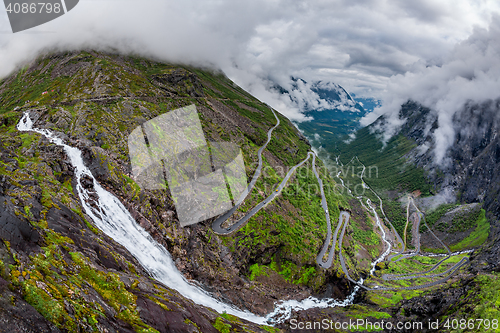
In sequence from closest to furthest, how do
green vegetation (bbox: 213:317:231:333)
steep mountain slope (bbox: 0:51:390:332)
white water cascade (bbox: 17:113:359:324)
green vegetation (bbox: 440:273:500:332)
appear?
steep mountain slope (bbox: 0:51:390:332) < green vegetation (bbox: 213:317:231:333) < white water cascade (bbox: 17:113:359:324) < green vegetation (bbox: 440:273:500:332)

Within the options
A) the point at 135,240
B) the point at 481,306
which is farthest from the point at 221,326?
the point at 481,306

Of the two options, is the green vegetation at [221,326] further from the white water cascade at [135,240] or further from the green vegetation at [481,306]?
the green vegetation at [481,306]

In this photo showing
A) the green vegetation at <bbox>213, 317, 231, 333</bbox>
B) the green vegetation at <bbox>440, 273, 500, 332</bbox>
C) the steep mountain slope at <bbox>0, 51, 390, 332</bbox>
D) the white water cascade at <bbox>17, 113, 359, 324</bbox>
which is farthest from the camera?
the green vegetation at <bbox>440, 273, 500, 332</bbox>

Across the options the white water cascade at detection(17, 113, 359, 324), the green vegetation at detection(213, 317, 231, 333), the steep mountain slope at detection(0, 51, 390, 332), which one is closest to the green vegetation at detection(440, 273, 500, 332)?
the steep mountain slope at detection(0, 51, 390, 332)

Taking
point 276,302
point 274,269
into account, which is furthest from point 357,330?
point 274,269

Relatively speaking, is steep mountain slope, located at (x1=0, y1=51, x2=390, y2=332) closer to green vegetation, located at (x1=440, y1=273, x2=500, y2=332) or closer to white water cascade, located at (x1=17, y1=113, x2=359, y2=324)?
white water cascade, located at (x1=17, y1=113, x2=359, y2=324)

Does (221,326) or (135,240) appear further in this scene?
(135,240)

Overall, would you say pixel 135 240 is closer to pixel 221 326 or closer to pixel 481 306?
pixel 221 326
